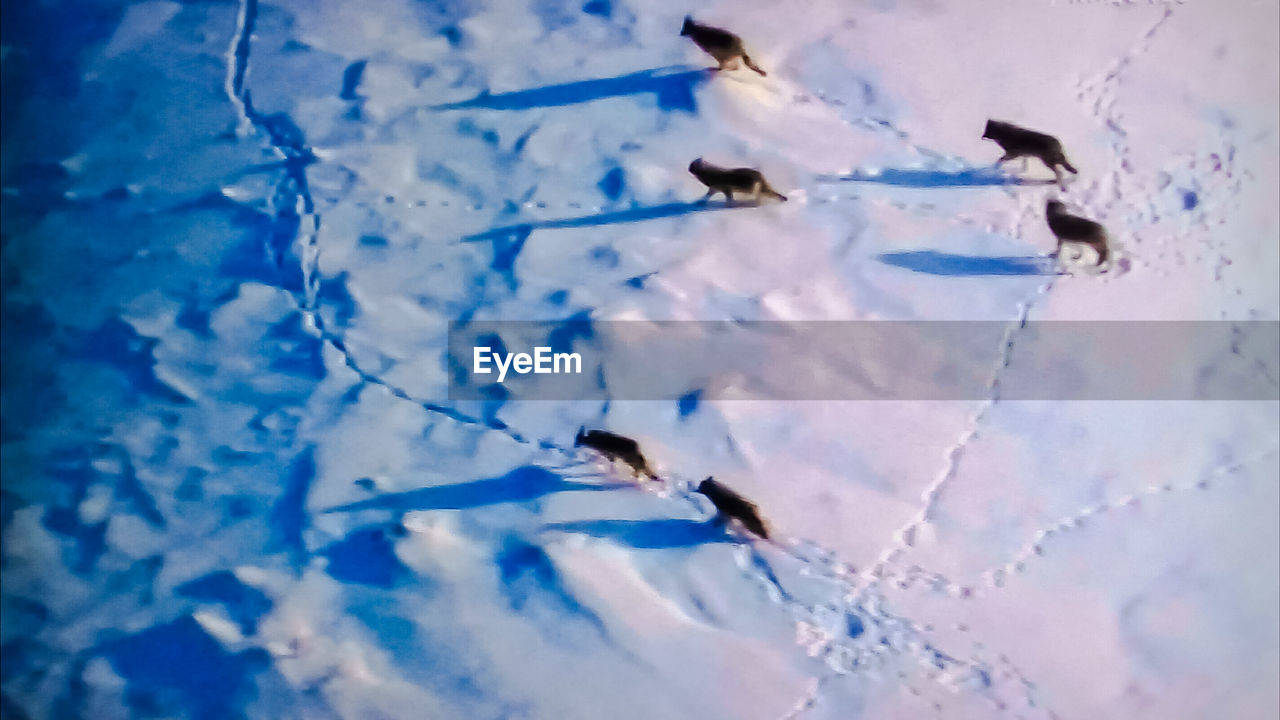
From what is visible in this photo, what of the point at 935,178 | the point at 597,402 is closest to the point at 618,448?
the point at 597,402

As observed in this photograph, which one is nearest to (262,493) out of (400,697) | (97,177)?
(400,697)

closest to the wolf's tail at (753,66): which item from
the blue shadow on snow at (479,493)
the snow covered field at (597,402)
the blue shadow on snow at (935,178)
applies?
the snow covered field at (597,402)

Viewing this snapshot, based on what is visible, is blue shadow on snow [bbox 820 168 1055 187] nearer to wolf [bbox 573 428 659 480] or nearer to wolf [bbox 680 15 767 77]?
wolf [bbox 680 15 767 77]

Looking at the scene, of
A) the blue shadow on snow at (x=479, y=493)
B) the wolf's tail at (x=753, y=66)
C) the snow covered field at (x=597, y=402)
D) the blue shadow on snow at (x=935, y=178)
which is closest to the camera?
the snow covered field at (x=597, y=402)

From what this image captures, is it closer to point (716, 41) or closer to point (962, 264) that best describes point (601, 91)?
point (716, 41)

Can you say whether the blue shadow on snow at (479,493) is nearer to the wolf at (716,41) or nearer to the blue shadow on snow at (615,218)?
the blue shadow on snow at (615,218)

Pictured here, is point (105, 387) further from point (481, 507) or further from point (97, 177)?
point (481, 507)
